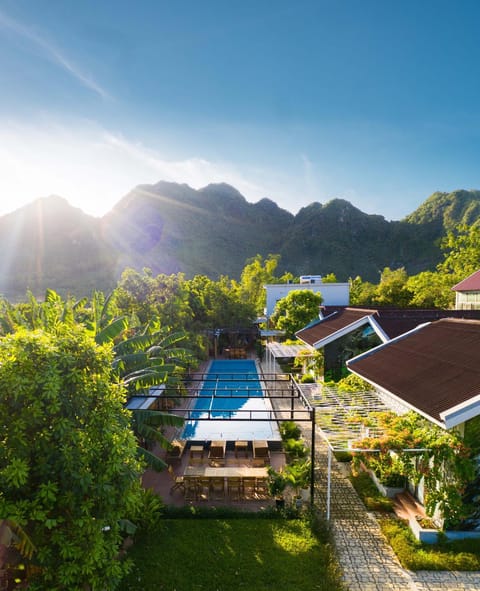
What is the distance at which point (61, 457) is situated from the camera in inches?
195

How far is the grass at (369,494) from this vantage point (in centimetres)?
1039

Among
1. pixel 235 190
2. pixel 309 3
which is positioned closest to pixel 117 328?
pixel 309 3

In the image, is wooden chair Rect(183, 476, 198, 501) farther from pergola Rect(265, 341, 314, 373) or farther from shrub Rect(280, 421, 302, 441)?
pergola Rect(265, 341, 314, 373)

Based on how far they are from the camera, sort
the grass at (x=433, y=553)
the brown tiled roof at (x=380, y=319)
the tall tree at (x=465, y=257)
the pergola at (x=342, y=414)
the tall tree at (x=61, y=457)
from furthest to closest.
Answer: the tall tree at (x=465, y=257), the brown tiled roof at (x=380, y=319), the pergola at (x=342, y=414), the grass at (x=433, y=553), the tall tree at (x=61, y=457)

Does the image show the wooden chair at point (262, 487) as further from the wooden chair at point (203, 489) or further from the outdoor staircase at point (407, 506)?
the outdoor staircase at point (407, 506)

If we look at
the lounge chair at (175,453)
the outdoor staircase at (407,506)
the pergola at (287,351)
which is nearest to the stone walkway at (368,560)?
the outdoor staircase at (407,506)

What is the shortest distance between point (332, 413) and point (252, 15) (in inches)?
738

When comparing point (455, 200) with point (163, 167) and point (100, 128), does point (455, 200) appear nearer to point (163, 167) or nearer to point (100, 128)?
point (163, 167)

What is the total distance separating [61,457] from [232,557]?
609cm

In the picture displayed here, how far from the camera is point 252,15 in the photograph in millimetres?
16516

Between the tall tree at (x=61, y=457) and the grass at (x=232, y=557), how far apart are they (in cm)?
304

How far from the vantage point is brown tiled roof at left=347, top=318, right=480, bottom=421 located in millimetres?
8914

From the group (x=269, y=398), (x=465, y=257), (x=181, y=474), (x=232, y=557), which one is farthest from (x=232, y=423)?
(x=465, y=257)

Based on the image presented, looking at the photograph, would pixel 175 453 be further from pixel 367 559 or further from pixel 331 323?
pixel 331 323
